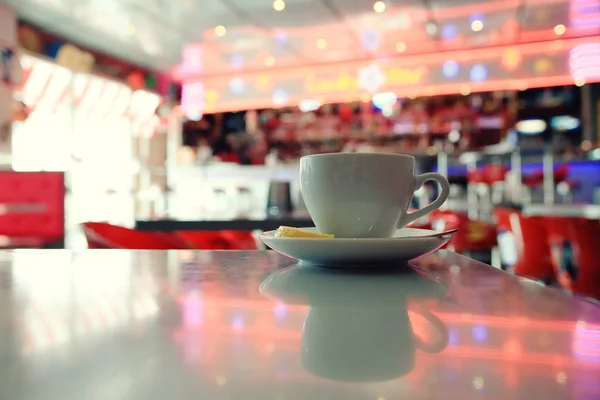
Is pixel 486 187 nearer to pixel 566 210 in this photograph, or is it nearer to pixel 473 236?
pixel 566 210

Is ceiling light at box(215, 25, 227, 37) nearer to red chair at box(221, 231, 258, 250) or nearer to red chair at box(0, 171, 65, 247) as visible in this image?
red chair at box(0, 171, 65, 247)

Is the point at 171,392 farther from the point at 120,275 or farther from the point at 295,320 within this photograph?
the point at 120,275

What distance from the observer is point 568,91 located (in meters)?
8.11

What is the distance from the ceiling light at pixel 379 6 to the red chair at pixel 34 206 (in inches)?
156

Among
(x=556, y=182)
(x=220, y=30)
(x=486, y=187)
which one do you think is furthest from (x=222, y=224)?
(x=556, y=182)

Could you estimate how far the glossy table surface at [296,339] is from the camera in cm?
21

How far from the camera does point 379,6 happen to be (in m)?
6.11

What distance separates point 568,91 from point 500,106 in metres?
1.02

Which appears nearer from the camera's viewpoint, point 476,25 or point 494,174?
point 494,174

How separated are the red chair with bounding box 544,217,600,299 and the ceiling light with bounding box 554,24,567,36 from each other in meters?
5.74

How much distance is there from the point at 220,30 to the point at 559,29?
4804 mm

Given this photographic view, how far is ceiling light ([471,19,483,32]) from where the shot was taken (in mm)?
6773

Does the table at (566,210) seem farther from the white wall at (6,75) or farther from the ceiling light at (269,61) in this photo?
the white wall at (6,75)

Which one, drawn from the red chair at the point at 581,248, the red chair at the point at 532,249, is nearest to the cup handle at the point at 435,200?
the red chair at the point at 581,248
